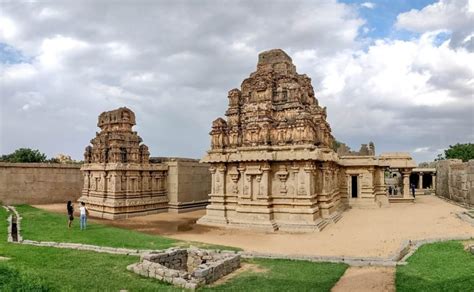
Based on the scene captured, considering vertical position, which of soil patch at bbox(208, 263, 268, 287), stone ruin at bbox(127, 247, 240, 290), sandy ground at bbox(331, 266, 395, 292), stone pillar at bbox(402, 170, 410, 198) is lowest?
soil patch at bbox(208, 263, 268, 287)

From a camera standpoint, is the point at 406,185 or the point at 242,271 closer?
the point at 242,271

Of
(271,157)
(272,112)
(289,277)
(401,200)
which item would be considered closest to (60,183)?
(272,112)

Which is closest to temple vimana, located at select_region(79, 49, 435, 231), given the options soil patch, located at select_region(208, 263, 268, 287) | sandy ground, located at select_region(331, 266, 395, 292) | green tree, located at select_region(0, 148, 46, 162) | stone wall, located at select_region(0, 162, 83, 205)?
stone wall, located at select_region(0, 162, 83, 205)

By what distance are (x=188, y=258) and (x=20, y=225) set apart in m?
9.95

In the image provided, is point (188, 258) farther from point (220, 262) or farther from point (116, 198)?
point (116, 198)

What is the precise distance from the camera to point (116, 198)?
21281 mm

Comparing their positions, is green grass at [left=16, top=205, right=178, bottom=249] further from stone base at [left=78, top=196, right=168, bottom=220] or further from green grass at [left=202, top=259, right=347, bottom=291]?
green grass at [left=202, top=259, right=347, bottom=291]

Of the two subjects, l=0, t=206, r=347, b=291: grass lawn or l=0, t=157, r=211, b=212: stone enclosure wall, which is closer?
l=0, t=206, r=347, b=291: grass lawn

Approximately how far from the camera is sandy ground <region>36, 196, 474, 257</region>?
12.2 meters

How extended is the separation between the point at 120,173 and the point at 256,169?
919 cm

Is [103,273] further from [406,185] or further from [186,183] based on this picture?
[406,185]

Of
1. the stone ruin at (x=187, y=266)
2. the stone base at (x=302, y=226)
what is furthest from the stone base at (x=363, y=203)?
the stone ruin at (x=187, y=266)

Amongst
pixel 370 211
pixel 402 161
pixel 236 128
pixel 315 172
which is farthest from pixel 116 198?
pixel 402 161

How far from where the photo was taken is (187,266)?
10.2m
